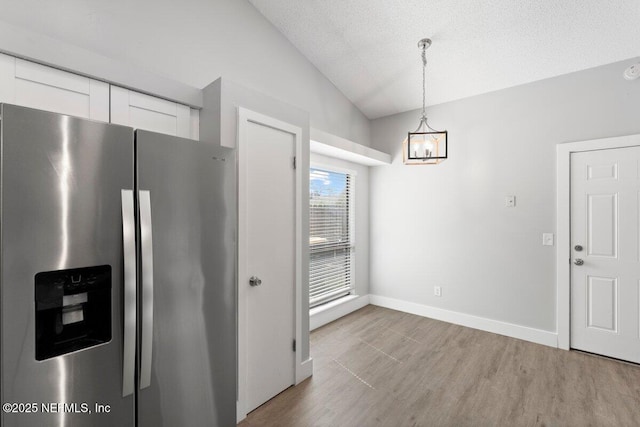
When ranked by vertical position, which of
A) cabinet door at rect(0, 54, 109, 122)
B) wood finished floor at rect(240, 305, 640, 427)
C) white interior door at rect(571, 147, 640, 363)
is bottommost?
wood finished floor at rect(240, 305, 640, 427)

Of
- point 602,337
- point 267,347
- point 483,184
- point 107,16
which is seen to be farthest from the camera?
point 483,184

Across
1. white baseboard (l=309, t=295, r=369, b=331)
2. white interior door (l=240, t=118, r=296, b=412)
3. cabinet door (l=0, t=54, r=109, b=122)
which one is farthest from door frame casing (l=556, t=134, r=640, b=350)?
cabinet door (l=0, t=54, r=109, b=122)

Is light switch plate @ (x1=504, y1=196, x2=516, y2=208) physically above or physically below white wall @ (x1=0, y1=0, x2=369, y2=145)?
below

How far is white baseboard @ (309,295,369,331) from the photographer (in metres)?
3.54

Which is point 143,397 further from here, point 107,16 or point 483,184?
point 483,184

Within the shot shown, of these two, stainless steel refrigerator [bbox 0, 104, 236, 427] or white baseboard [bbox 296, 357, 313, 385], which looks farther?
white baseboard [bbox 296, 357, 313, 385]

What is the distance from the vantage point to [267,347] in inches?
84.2

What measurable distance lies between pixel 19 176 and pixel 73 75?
0.93 metres

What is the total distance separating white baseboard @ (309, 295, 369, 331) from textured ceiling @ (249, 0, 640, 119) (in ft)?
9.45

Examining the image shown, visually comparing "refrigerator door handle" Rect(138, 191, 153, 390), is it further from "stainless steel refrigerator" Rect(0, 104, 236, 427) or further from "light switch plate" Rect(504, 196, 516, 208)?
"light switch plate" Rect(504, 196, 516, 208)

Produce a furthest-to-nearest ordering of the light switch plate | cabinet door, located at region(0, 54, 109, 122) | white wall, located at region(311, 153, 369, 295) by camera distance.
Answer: white wall, located at region(311, 153, 369, 295)
the light switch plate
cabinet door, located at region(0, 54, 109, 122)

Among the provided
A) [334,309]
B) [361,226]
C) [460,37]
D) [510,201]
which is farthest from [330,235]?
[460,37]

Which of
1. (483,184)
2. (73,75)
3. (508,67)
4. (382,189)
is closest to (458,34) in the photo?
(508,67)

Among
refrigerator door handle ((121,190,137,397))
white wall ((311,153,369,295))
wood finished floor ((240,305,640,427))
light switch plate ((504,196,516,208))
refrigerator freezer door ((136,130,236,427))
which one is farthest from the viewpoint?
white wall ((311,153,369,295))
